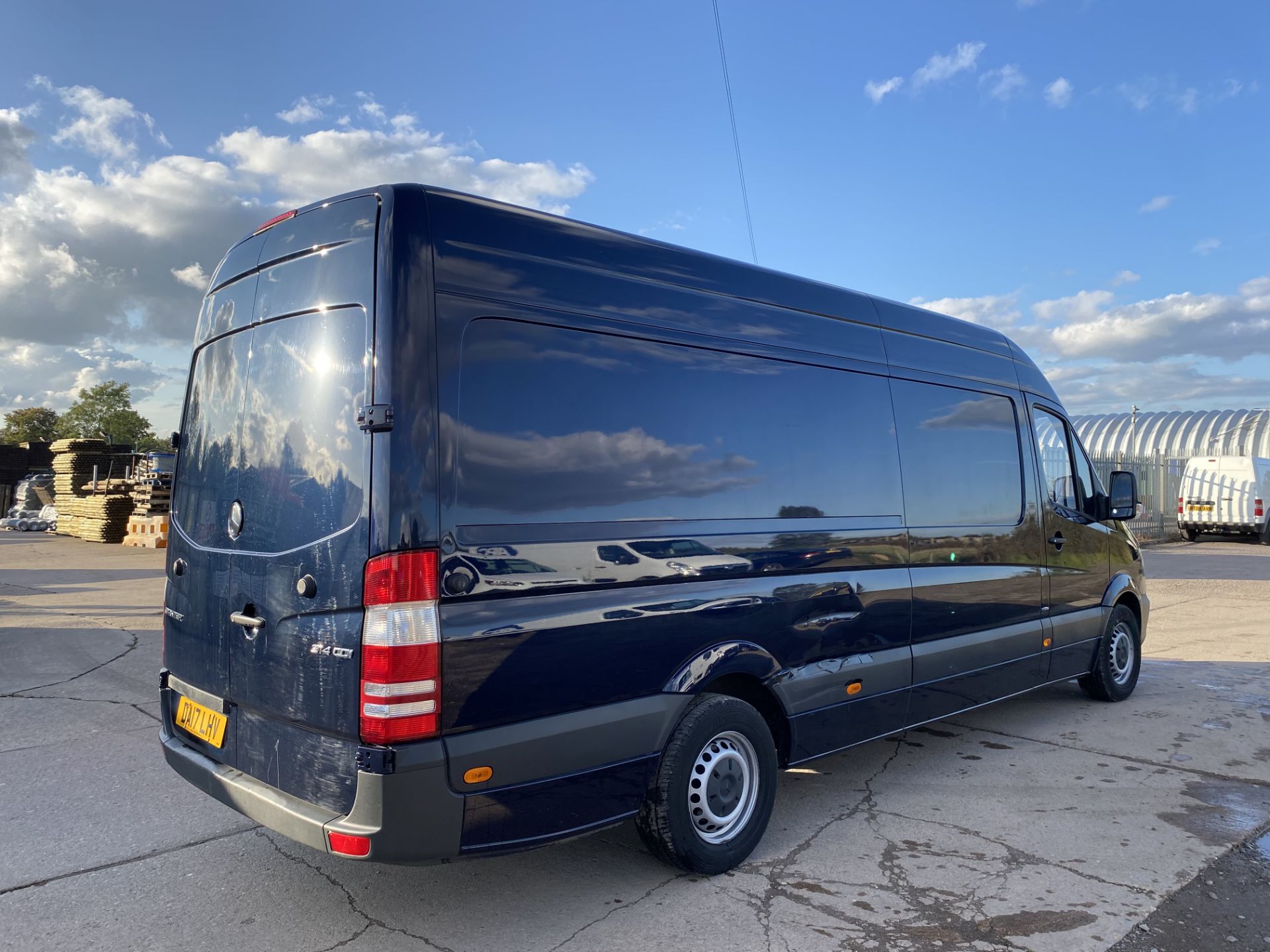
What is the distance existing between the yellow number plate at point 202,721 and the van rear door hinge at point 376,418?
1364mm

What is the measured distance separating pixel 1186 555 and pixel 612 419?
19850 mm

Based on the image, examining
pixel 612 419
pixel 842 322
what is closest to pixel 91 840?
pixel 612 419

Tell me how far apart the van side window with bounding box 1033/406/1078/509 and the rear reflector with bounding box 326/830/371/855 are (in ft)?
15.5

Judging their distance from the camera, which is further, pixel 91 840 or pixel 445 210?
pixel 91 840

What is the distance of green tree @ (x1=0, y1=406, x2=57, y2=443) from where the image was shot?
219ft

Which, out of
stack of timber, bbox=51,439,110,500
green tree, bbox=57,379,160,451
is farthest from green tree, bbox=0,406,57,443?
stack of timber, bbox=51,439,110,500

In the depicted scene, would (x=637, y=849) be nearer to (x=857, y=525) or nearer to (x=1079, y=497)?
(x=857, y=525)

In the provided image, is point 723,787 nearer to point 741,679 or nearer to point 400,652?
point 741,679

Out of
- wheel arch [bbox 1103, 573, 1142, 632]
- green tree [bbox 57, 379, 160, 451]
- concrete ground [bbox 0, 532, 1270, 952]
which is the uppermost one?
green tree [bbox 57, 379, 160, 451]

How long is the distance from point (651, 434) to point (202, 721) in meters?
2.10

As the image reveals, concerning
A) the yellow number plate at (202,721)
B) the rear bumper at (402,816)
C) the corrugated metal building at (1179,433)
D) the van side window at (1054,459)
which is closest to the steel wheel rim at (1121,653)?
the van side window at (1054,459)

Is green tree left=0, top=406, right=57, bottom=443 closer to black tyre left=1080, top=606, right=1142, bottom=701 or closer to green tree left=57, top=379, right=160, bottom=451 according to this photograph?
green tree left=57, top=379, right=160, bottom=451

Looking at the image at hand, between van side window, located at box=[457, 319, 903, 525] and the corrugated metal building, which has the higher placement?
the corrugated metal building

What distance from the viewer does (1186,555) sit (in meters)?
19.3
